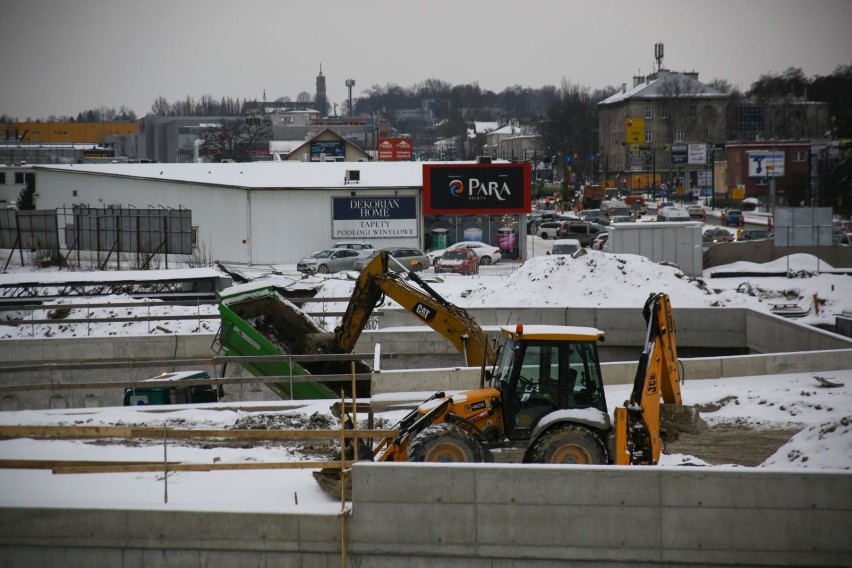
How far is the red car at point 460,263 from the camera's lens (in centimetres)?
3972

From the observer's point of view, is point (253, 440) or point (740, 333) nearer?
point (253, 440)

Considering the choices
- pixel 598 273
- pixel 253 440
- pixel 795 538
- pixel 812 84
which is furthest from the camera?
pixel 812 84

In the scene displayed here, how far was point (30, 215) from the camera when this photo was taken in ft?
154

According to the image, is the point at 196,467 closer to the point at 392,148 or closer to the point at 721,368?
the point at 721,368

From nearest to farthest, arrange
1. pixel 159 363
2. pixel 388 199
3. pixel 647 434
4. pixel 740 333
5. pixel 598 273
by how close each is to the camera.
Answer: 1. pixel 647 434
2. pixel 159 363
3. pixel 740 333
4. pixel 598 273
5. pixel 388 199

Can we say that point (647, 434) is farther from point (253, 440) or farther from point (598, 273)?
point (598, 273)

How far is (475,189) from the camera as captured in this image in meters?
45.5

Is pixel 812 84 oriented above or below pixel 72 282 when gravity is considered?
above

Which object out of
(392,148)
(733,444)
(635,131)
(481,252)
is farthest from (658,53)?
(733,444)

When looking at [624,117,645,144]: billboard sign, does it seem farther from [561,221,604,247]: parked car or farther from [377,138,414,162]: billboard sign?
[561,221,604,247]: parked car

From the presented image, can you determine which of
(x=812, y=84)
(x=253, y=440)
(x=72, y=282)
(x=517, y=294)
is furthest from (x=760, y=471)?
(x=812, y=84)

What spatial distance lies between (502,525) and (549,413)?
1.62 meters

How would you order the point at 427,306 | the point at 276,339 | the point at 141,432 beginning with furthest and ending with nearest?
the point at 276,339, the point at 427,306, the point at 141,432

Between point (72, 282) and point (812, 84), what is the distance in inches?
3548
